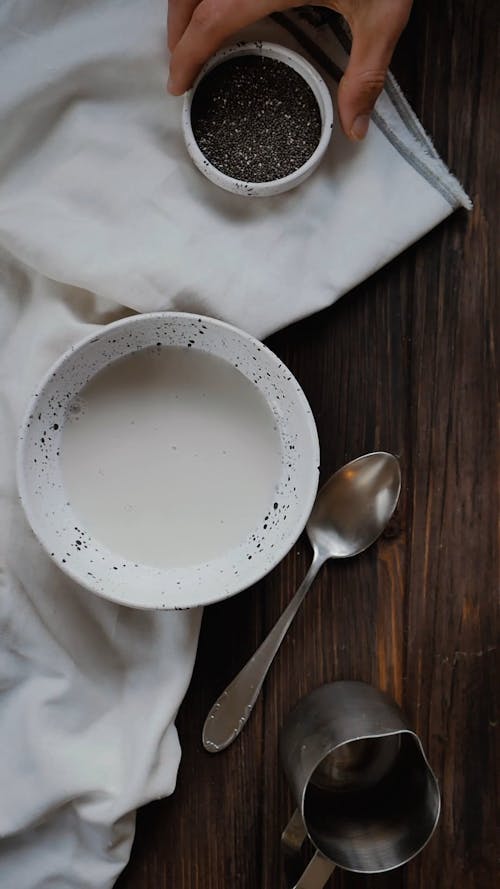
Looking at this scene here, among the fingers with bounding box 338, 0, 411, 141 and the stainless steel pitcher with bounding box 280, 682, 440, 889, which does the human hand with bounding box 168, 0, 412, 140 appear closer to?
the fingers with bounding box 338, 0, 411, 141

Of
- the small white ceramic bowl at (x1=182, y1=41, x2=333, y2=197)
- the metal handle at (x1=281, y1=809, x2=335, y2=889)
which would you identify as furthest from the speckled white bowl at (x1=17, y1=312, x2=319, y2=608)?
the metal handle at (x1=281, y1=809, x2=335, y2=889)

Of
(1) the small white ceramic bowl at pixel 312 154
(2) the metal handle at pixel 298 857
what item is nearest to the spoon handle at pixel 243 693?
(2) the metal handle at pixel 298 857

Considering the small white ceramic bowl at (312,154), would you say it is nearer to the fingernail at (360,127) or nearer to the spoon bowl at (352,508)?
the fingernail at (360,127)

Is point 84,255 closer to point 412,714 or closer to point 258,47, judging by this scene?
point 258,47

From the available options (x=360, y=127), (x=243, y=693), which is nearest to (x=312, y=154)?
(x=360, y=127)

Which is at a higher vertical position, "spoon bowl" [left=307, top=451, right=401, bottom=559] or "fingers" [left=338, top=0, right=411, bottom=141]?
"fingers" [left=338, top=0, right=411, bottom=141]

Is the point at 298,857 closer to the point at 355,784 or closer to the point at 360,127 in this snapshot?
the point at 355,784

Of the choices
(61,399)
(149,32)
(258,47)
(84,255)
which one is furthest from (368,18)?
(61,399)
